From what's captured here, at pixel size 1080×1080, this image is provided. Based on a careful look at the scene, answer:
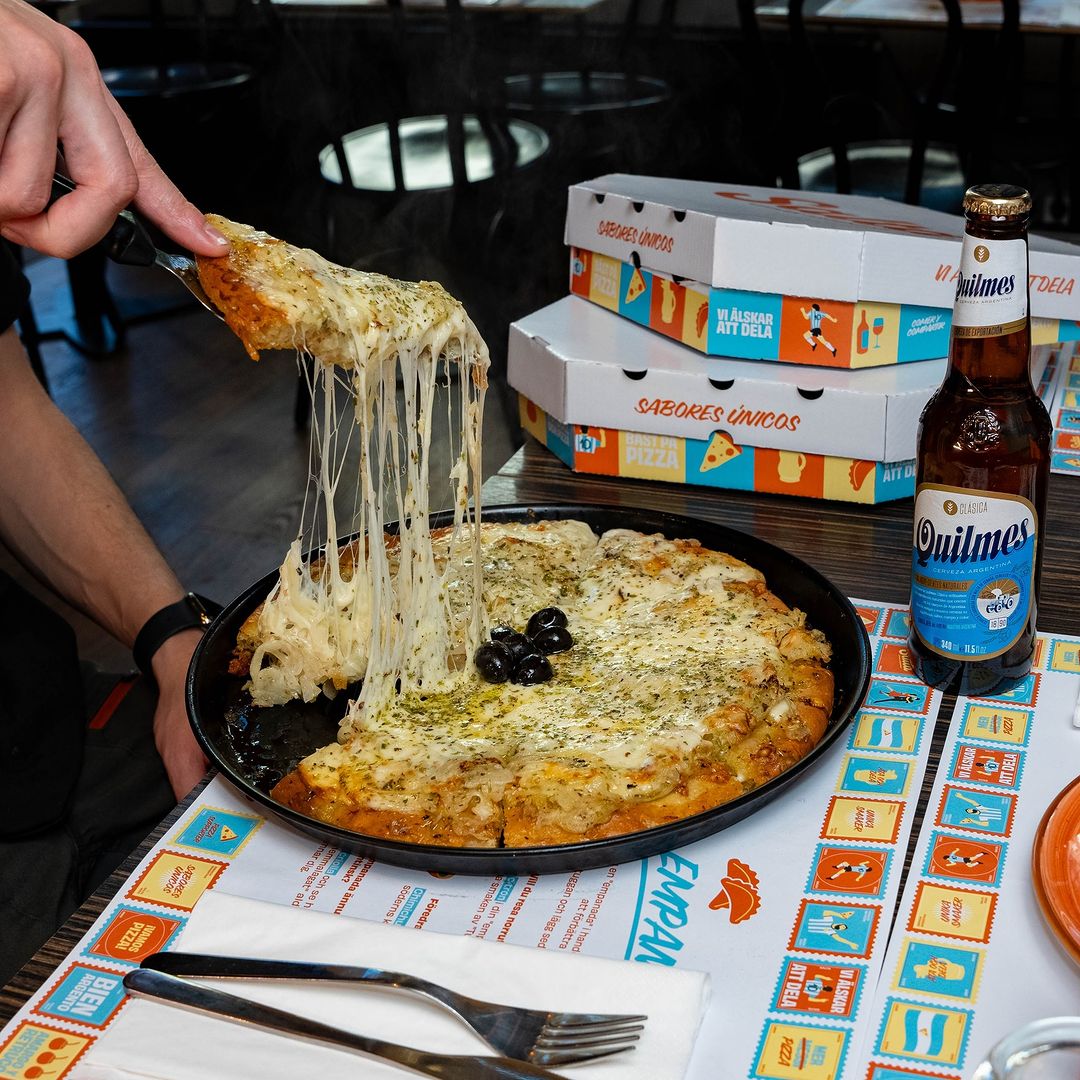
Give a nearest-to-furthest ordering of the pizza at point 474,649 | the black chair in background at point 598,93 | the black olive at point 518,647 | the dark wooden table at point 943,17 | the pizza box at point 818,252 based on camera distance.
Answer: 1. the pizza at point 474,649
2. the black olive at point 518,647
3. the pizza box at point 818,252
4. the dark wooden table at point 943,17
5. the black chair in background at point 598,93

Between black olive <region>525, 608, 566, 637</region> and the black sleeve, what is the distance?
88cm

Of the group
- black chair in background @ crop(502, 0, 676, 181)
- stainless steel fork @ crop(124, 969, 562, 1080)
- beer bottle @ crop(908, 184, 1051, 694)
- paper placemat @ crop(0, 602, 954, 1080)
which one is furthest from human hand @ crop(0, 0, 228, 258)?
black chair in background @ crop(502, 0, 676, 181)

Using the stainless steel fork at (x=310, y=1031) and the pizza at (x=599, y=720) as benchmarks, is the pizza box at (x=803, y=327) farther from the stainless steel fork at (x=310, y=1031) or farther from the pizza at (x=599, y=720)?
the stainless steel fork at (x=310, y=1031)

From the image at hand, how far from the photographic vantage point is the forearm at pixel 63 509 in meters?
1.79

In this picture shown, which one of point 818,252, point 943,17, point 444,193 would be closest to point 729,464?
point 818,252

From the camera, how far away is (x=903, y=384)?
170cm

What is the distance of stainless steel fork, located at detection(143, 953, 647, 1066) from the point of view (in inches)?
34.2

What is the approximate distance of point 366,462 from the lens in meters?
1.34

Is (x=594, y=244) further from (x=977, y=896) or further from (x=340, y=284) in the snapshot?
(x=977, y=896)

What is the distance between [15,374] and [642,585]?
0.97 m

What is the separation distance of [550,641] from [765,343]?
61cm

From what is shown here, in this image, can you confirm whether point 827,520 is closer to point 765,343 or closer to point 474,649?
point 765,343

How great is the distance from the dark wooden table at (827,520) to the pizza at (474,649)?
0.17 m

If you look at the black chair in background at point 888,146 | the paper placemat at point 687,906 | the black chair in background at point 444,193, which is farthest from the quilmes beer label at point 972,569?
the black chair in background at point 888,146
